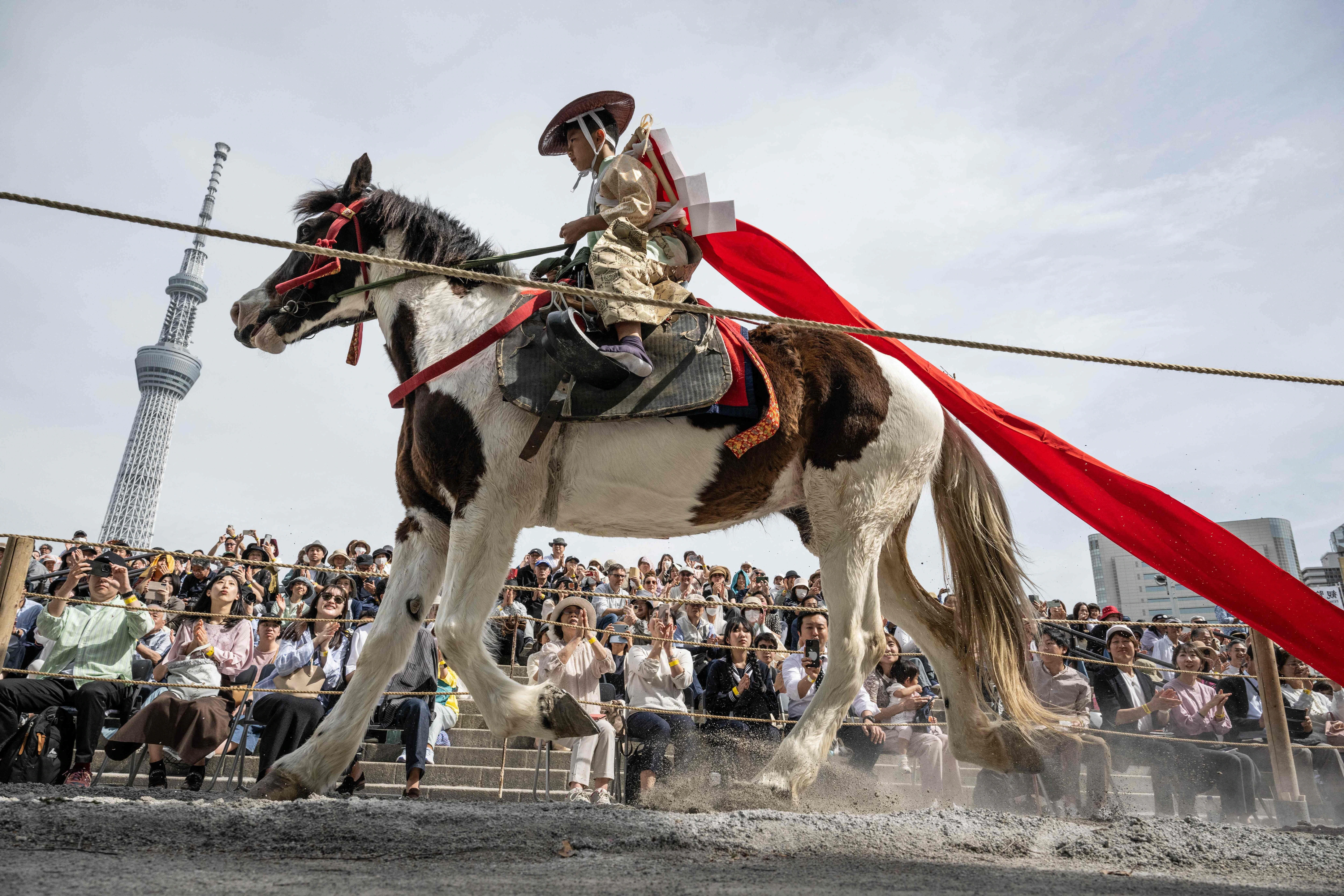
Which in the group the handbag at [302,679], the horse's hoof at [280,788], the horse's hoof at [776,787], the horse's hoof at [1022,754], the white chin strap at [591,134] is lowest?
the horse's hoof at [280,788]

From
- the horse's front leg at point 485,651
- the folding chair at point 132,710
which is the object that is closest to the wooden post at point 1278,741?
the horse's front leg at point 485,651

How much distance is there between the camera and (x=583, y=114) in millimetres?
4277

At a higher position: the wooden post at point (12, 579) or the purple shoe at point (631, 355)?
the purple shoe at point (631, 355)

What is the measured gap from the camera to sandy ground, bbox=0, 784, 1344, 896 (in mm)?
2191

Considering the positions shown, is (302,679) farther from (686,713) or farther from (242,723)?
(686,713)

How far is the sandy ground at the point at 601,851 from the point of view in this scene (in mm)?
2191

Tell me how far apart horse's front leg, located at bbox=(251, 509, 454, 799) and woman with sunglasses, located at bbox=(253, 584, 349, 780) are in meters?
1.22

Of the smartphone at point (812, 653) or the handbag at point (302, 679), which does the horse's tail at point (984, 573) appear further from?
the handbag at point (302, 679)

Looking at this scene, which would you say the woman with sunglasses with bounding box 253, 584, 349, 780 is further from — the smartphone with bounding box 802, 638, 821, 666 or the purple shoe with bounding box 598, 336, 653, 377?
the smartphone with bounding box 802, 638, 821, 666

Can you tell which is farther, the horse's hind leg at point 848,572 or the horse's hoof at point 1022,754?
the horse's hoof at point 1022,754

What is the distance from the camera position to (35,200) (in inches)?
90.0

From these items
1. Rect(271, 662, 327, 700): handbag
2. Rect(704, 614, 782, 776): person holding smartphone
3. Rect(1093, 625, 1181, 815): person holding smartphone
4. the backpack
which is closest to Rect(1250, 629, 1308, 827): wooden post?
Rect(1093, 625, 1181, 815): person holding smartphone

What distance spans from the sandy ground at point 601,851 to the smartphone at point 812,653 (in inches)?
139

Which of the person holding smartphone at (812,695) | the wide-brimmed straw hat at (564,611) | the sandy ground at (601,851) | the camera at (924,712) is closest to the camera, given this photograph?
the sandy ground at (601,851)
